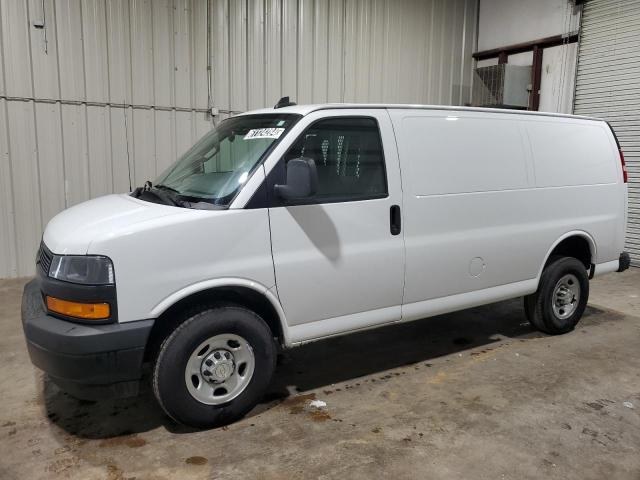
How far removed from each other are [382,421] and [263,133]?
6.98 feet

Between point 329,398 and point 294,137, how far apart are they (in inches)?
75.0

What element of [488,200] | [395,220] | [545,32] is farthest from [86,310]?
[545,32]

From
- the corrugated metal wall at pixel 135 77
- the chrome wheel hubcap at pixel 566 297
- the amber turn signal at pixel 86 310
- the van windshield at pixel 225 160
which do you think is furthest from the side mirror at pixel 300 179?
the corrugated metal wall at pixel 135 77

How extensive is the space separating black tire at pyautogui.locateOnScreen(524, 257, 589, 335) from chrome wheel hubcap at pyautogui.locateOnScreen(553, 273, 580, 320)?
3 cm

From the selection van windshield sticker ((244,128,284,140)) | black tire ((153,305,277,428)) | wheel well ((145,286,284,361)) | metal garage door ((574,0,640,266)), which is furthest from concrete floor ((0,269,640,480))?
metal garage door ((574,0,640,266))

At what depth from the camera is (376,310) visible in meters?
3.93

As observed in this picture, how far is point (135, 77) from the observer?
24.8 feet

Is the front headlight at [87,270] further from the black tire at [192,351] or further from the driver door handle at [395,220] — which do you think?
the driver door handle at [395,220]

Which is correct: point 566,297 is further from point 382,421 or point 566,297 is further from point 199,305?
point 199,305

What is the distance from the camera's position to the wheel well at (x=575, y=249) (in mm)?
5168

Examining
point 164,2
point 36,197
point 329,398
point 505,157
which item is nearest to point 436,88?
point 164,2

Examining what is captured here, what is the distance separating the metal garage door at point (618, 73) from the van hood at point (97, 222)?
806cm

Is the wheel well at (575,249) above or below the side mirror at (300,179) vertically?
below

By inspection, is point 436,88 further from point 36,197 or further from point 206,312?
point 206,312
